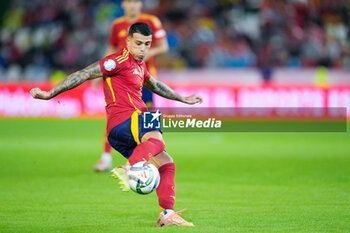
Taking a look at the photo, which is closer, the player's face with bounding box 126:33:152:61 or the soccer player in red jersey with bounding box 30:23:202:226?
the soccer player in red jersey with bounding box 30:23:202:226

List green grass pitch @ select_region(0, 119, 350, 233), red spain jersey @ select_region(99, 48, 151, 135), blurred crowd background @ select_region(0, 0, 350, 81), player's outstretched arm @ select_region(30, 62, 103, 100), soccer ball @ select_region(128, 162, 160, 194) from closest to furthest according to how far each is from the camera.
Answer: soccer ball @ select_region(128, 162, 160, 194)
player's outstretched arm @ select_region(30, 62, 103, 100)
red spain jersey @ select_region(99, 48, 151, 135)
green grass pitch @ select_region(0, 119, 350, 233)
blurred crowd background @ select_region(0, 0, 350, 81)

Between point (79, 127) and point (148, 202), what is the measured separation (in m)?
10.9

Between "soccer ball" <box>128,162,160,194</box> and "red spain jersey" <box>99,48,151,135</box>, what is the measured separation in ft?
2.00

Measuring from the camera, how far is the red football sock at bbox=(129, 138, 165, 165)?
5465mm

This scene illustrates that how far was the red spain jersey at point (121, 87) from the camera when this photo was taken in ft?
18.8

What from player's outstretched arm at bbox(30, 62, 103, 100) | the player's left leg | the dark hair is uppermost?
the dark hair

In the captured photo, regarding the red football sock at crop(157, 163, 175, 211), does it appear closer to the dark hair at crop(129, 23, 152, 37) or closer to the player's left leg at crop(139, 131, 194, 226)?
the player's left leg at crop(139, 131, 194, 226)

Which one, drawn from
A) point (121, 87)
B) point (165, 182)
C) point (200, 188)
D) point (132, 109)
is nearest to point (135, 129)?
point (132, 109)

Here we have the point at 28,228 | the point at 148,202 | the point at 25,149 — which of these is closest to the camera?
the point at 28,228

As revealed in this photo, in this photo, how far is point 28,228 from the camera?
563 centimetres

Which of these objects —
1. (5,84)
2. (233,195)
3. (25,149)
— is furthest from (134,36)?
(5,84)

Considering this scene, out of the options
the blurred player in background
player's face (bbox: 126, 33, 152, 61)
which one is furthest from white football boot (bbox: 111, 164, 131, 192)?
the blurred player in background

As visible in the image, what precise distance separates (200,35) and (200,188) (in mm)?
14106

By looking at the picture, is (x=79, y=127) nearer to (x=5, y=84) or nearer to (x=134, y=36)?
(x=5, y=84)
